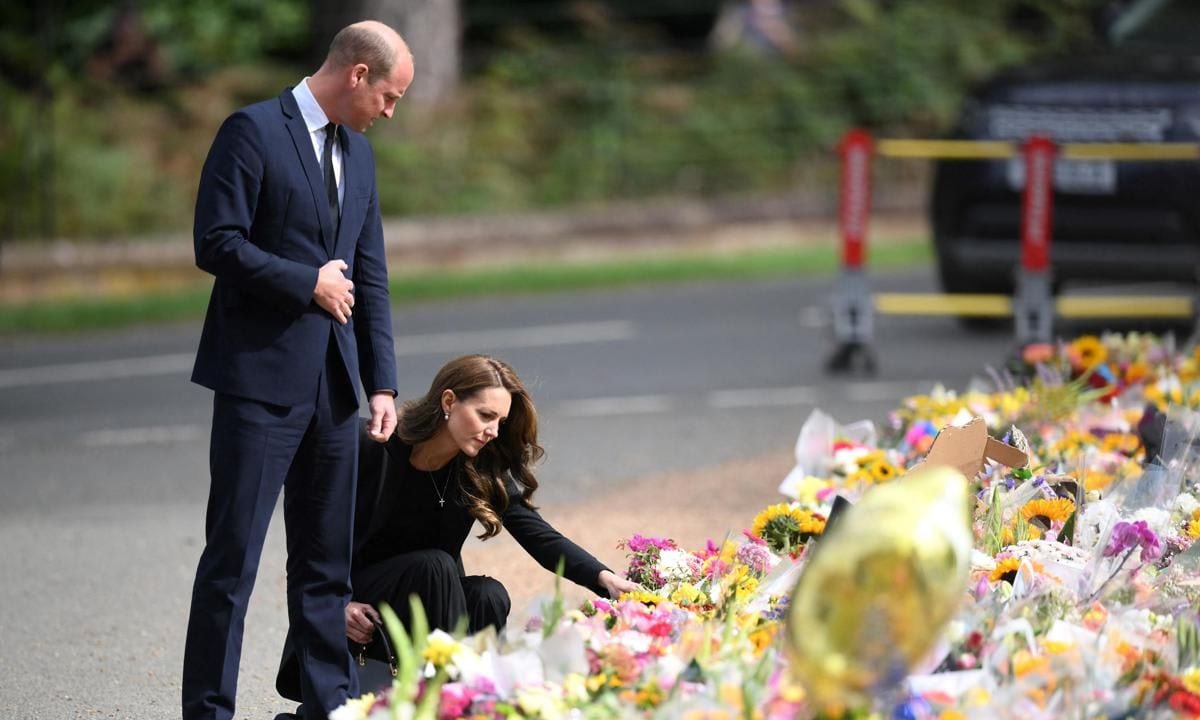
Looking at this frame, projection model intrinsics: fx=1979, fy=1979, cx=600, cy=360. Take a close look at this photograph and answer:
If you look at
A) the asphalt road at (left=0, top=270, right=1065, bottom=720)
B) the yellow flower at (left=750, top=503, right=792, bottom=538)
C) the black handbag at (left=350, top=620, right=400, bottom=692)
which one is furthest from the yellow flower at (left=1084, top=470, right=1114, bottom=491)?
the black handbag at (left=350, top=620, right=400, bottom=692)

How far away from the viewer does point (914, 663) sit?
3.35m

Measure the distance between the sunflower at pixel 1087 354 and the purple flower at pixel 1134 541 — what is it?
9.30 ft

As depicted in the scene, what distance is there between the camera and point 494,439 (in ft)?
16.3

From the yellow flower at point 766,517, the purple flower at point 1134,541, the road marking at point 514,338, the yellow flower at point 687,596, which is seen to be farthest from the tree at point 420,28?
the purple flower at point 1134,541

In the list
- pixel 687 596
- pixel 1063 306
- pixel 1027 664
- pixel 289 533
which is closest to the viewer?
pixel 1027 664

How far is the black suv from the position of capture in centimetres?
1061

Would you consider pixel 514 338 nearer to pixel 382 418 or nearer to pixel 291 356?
pixel 382 418

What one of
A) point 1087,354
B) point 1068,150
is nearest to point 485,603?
point 1087,354

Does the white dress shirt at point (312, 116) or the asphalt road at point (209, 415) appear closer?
the white dress shirt at point (312, 116)

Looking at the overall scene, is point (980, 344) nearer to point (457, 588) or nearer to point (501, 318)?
point (501, 318)

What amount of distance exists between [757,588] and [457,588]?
0.73 m

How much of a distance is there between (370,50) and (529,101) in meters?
13.4

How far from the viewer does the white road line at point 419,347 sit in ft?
37.5

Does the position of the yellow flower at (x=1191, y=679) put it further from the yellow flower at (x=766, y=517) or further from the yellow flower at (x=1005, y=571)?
the yellow flower at (x=766, y=517)
